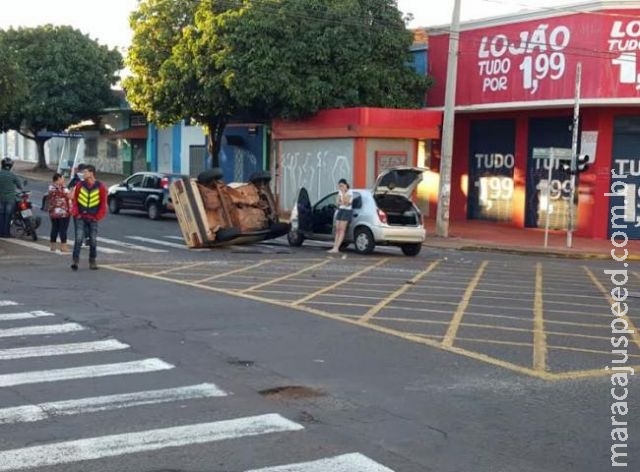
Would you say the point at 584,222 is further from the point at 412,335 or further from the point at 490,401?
the point at 490,401

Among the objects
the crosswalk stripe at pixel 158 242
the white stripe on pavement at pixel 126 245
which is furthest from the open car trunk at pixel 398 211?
the white stripe on pavement at pixel 126 245

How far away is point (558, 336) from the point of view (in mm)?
9930

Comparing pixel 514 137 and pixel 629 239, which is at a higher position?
pixel 514 137

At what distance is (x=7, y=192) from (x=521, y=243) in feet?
43.6

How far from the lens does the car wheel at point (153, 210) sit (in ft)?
93.0

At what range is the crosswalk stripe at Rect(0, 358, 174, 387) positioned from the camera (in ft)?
23.9

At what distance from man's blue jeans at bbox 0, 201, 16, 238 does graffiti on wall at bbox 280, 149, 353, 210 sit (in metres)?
11.8

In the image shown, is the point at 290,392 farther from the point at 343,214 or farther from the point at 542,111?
the point at 542,111

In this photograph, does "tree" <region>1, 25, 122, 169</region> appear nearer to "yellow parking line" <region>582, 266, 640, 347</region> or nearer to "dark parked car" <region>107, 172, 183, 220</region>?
"dark parked car" <region>107, 172, 183, 220</region>

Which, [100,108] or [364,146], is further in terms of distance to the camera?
[100,108]

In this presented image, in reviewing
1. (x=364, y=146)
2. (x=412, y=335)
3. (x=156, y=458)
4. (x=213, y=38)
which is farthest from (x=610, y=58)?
(x=156, y=458)

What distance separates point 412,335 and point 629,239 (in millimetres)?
17826

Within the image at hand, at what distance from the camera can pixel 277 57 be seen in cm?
2823

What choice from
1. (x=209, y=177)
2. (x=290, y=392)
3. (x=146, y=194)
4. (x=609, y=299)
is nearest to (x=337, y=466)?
(x=290, y=392)
